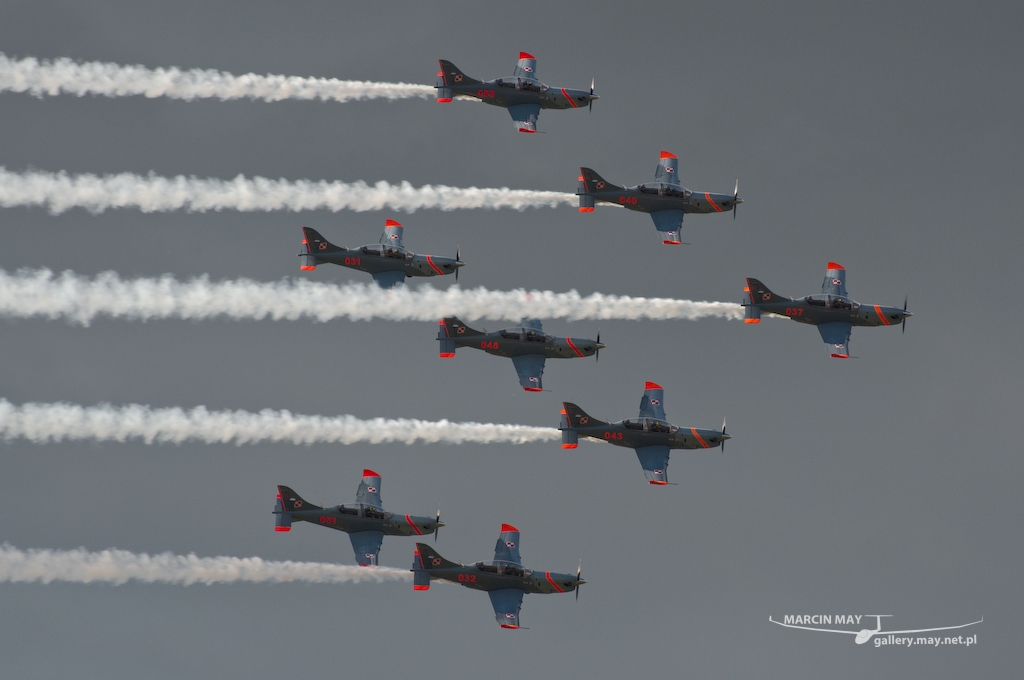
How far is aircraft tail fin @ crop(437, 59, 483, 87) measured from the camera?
427ft

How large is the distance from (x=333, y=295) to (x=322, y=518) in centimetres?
1619

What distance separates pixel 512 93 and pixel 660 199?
45.9ft

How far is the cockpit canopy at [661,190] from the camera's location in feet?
420

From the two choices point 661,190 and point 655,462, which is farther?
point 661,190

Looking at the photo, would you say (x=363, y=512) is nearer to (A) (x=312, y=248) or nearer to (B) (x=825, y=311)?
(A) (x=312, y=248)

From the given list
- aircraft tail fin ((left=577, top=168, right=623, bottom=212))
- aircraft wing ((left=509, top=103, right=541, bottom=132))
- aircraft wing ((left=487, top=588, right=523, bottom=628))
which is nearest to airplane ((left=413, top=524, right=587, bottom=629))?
aircraft wing ((left=487, top=588, right=523, bottom=628))

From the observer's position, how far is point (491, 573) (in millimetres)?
120375

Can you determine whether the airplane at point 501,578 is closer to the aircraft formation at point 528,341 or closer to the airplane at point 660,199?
the aircraft formation at point 528,341

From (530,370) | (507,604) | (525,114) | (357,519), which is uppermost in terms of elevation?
(525,114)

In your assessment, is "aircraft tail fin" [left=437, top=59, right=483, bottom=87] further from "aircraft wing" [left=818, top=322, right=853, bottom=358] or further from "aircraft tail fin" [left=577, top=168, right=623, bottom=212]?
"aircraft wing" [left=818, top=322, right=853, bottom=358]

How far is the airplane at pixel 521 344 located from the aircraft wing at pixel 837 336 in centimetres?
1777

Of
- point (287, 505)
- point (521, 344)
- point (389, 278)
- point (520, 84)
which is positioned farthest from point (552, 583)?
point (520, 84)

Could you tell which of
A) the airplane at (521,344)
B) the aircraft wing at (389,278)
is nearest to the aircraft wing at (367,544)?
the airplane at (521,344)

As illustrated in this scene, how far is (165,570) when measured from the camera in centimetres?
11912
